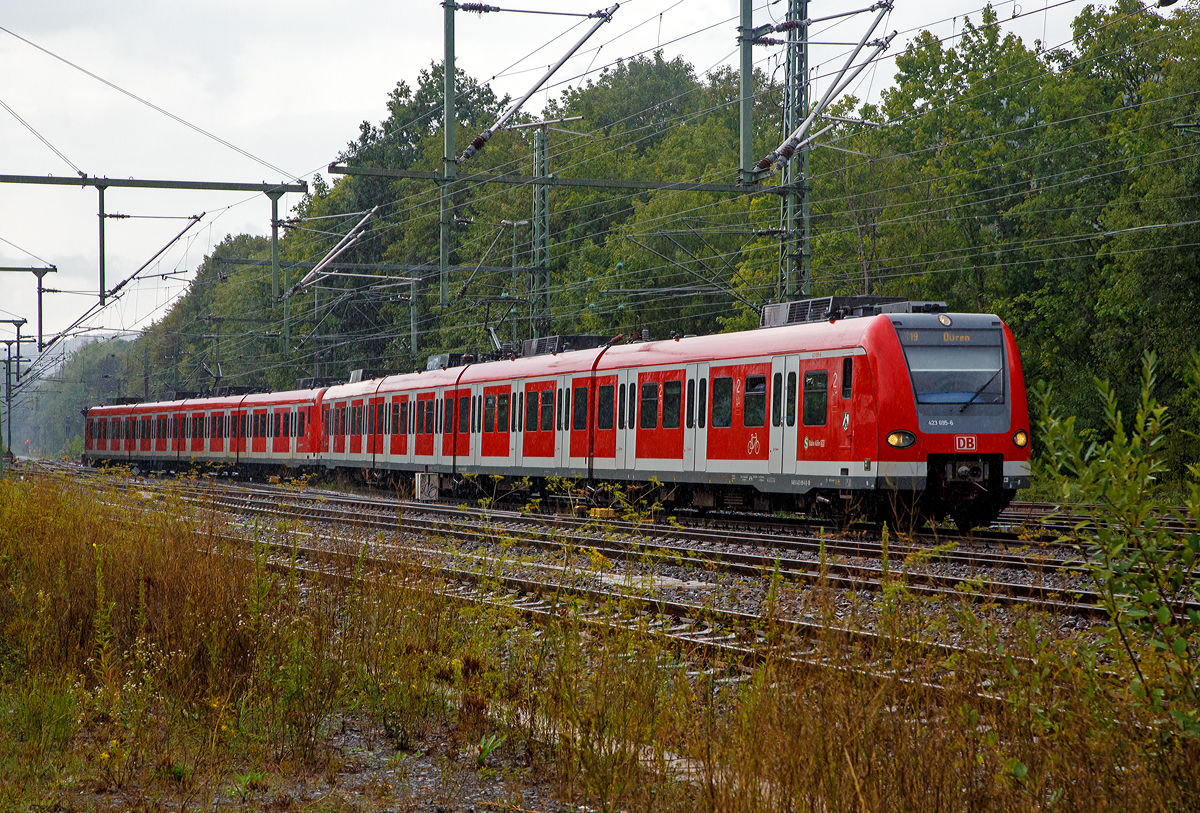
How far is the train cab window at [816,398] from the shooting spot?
16.4 meters

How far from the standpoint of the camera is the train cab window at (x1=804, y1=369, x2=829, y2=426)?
53.8ft

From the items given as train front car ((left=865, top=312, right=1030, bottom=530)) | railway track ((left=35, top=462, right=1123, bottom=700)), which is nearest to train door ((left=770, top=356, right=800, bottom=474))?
train front car ((left=865, top=312, right=1030, bottom=530))

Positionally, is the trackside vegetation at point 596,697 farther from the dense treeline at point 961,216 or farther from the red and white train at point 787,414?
the dense treeline at point 961,216

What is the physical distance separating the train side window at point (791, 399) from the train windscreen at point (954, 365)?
6.09ft

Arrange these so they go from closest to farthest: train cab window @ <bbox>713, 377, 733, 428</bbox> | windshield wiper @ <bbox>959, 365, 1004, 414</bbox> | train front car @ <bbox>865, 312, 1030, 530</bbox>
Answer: train front car @ <bbox>865, 312, 1030, 530</bbox> → windshield wiper @ <bbox>959, 365, 1004, 414</bbox> → train cab window @ <bbox>713, 377, 733, 428</bbox>

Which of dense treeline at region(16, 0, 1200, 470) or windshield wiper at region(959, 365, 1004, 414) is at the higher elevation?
dense treeline at region(16, 0, 1200, 470)

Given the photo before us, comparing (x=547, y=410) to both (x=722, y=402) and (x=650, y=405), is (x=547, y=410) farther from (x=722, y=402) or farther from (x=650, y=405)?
(x=722, y=402)

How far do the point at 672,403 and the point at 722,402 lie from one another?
4.74 ft

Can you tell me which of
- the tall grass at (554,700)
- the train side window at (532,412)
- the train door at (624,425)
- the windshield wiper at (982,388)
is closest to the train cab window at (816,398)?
the windshield wiper at (982,388)

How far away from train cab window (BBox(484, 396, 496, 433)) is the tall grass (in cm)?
1708

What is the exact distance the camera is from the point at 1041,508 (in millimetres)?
22297

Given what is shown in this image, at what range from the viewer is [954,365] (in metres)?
15.9

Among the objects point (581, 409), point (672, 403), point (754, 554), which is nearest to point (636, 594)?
point (754, 554)

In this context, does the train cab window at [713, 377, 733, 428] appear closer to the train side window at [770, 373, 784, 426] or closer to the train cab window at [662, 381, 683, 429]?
the train cab window at [662, 381, 683, 429]
